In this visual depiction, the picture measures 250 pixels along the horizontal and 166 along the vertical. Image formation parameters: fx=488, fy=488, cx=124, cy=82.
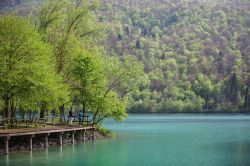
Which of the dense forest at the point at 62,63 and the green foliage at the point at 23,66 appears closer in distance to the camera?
the green foliage at the point at 23,66

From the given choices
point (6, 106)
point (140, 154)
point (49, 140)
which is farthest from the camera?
point (49, 140)

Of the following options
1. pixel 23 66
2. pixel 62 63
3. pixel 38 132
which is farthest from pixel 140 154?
pixel 62 63

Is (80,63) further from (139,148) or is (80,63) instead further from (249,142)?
(249,142)

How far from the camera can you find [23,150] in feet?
148

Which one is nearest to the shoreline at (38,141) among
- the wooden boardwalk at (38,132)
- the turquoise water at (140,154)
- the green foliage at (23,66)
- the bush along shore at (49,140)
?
the bush along shore at (49,140)

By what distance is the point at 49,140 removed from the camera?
50281mm

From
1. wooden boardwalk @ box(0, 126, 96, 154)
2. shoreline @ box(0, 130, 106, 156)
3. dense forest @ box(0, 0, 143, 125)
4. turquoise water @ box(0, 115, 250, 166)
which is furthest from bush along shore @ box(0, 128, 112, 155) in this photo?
dense forest @ box(0, 0, 143, 125)

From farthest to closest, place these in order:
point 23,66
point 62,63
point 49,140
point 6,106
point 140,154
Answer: point 62,63
point 49,140
point 6,106
point 23,66
point 140,154

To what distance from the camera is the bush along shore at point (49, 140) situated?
1771 inches

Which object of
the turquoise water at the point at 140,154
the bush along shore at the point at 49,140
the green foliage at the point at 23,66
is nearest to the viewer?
the turquoise water at the point at 140,154

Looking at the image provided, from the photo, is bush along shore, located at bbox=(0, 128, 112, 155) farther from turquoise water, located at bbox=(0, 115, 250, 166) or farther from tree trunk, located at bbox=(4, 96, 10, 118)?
tree trunk, located at bbox=(4, 96, 10, 118)

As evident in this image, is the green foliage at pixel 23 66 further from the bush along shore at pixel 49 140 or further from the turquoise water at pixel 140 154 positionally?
the turquoise water at pixel 140 154

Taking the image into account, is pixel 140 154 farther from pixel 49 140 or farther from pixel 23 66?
pixel 23 66

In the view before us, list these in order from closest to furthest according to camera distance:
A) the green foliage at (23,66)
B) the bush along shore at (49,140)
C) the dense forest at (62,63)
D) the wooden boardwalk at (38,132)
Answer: the wooden boardwalk at (38,132)
the bush along shore at (49,140)
the green foliage at (23,66)
the dense forest at (62,63)
